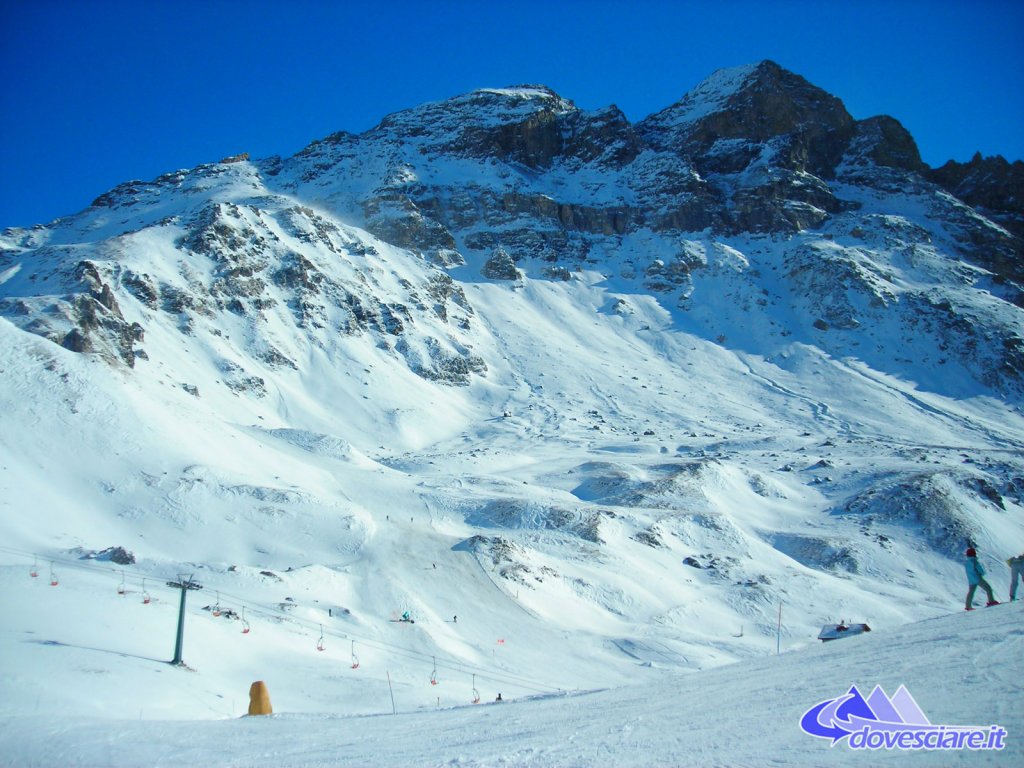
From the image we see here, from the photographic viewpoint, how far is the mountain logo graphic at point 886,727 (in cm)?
704

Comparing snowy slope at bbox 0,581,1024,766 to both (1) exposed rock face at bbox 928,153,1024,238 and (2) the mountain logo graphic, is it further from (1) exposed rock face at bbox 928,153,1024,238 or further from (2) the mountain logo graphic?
(1) exposed rock face at bbox 928,153,1024,238

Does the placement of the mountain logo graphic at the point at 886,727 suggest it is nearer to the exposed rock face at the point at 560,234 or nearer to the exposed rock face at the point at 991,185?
the exposed rock face at the point at 560,234

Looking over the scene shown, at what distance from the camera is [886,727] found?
306 inches

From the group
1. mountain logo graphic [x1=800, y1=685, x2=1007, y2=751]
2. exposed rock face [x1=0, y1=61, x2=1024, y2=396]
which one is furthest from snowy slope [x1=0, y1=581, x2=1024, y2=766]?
exposed rock face [x1=0, y1=61, x2=1024, y2=396]

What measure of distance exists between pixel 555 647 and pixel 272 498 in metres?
18.2

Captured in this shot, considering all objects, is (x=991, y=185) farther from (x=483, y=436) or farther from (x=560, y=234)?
(x=483, y=436)

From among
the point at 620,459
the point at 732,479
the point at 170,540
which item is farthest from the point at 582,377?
the point at 170,540

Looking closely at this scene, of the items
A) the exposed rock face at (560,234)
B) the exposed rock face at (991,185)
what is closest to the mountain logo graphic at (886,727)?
the exposed rock face at (560,234)

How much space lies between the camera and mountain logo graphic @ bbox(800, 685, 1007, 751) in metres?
7.04

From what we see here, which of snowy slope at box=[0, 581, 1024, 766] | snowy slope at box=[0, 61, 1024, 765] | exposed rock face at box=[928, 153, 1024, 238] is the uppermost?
exposed rock face at box=[928, 153, 1024, 238]

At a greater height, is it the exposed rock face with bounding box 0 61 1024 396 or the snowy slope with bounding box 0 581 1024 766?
the exposed rock face with bounding box 0 61 1024 396

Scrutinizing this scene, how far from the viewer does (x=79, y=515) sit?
34844 mm

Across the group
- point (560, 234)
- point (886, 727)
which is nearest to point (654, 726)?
point (886, 727)

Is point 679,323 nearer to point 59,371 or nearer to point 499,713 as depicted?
point 59,371
